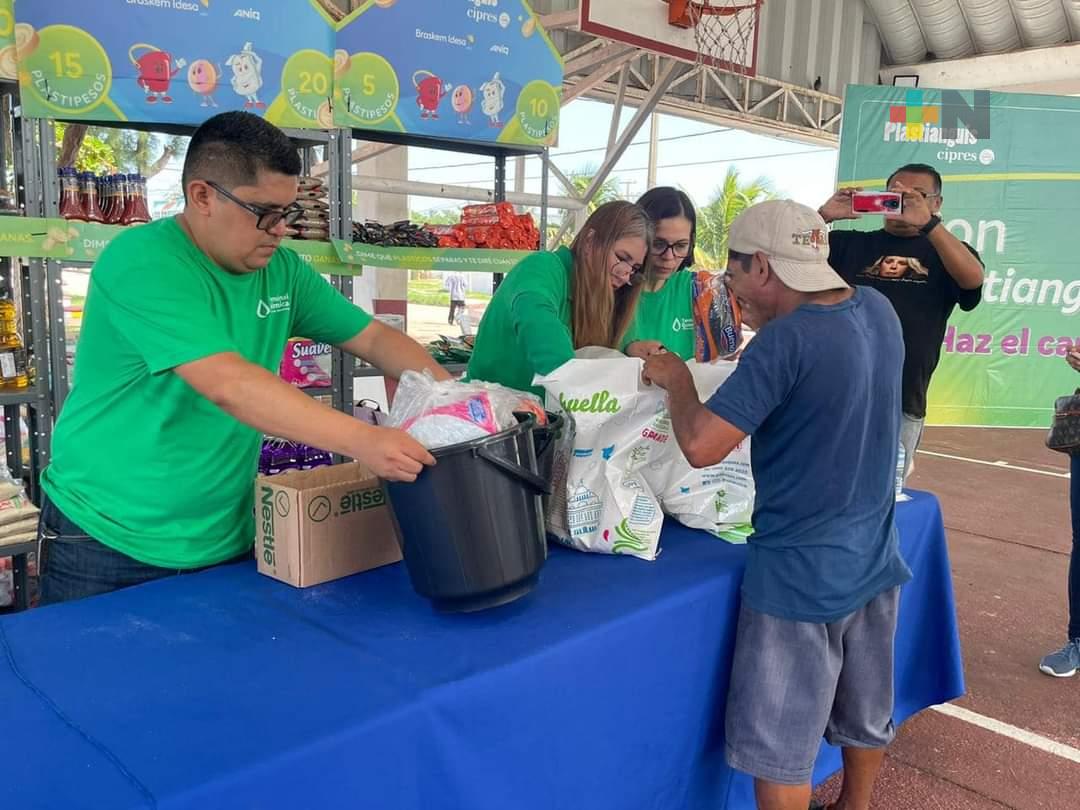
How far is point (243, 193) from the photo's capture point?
4.86 ft

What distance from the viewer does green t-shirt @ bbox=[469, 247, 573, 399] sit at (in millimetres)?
1985

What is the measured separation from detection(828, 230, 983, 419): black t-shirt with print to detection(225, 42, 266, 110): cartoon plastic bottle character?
2239 mm

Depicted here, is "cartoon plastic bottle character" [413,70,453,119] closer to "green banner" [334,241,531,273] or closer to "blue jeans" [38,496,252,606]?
"green banner" [334,241,531,273]

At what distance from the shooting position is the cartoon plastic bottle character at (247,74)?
315 centimetres

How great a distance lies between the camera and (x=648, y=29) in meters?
4.88

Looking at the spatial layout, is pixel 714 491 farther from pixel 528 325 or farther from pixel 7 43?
pixel 7 43

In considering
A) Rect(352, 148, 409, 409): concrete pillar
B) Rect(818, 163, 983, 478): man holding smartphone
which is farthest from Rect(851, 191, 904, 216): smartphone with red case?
Rect(352, 148, 409, 409): concrete pillar

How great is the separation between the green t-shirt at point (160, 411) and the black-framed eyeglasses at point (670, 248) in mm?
1210

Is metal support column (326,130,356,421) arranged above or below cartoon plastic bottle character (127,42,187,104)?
below

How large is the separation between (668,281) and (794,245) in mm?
1027

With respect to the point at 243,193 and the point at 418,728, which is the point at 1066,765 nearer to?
the point at 418,728

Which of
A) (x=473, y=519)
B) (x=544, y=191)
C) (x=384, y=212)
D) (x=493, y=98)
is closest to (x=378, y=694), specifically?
(x=473, y=519)

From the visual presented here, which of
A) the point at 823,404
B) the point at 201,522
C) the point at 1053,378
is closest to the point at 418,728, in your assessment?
the point at 201,522

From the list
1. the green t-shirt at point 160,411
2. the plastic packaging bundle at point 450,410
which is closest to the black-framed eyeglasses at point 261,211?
the green t-shirt at point 160,411
